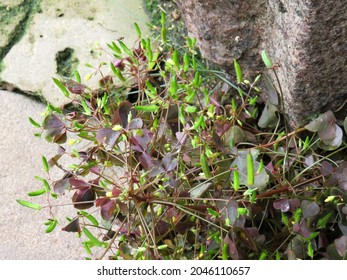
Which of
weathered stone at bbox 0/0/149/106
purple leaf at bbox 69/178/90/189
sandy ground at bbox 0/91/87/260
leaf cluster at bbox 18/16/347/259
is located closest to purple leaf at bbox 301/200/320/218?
leaf cluster at bbox 18/16/347/259

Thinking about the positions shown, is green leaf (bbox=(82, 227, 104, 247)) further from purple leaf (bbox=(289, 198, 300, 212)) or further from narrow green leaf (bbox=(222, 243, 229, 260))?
purple leaf (bbox=(289, 198, 300, 212))

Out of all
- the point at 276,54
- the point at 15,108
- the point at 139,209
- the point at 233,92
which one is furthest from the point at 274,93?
the point at 15,108

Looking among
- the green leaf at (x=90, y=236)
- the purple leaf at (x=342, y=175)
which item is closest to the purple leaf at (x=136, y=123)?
the green leaf at (x=90, y=236)

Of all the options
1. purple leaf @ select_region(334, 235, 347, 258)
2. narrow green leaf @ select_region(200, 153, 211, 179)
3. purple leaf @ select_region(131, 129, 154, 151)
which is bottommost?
purple leaf @ select_region(334, 235, 347, 258)

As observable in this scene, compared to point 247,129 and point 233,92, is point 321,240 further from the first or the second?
point 233,92

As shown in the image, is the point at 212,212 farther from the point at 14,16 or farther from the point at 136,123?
the point at 14,16

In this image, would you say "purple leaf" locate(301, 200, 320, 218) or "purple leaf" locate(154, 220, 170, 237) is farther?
"purple leaf" locate(154, 220, 170, 237)
